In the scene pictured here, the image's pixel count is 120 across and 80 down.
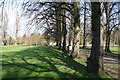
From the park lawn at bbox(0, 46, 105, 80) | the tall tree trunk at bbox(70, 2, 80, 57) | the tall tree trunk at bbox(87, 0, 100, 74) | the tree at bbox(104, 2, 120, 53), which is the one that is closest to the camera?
the park lawn at bbox(0, 46, 105, 80)

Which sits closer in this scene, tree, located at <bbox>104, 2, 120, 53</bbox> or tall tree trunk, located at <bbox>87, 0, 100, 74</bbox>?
tall tree trunk, located at <bbox>87, 0, 100, 74</bbox>

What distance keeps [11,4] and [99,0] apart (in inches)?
170

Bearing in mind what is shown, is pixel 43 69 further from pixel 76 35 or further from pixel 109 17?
pixel 109 17

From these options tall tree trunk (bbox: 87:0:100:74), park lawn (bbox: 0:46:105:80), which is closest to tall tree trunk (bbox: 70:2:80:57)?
park lawn (bbox: 0:46:105:80)

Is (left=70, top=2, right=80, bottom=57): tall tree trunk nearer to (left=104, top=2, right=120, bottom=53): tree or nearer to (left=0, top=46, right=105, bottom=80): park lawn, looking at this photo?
(left=0, top=46, right=105, bottom=80): park lawn

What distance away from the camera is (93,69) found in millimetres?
6539

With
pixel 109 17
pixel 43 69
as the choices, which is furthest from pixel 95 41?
pixel 109 17

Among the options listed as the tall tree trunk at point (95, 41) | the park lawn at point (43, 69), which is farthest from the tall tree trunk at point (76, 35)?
the tall tree trunk at point (95, 41)

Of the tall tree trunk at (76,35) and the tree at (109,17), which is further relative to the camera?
the tree at (109,17)

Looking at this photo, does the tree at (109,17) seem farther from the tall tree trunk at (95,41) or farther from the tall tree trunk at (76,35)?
the tall tree trunk at (95,41)

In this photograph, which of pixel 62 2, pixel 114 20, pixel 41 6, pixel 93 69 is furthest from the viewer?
pixel 114 20

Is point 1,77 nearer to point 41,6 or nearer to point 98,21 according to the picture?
point 98,21

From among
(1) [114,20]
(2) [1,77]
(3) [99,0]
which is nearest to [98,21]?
(3) [99,0]

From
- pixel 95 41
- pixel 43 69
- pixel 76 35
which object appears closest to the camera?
pixel 95 41
